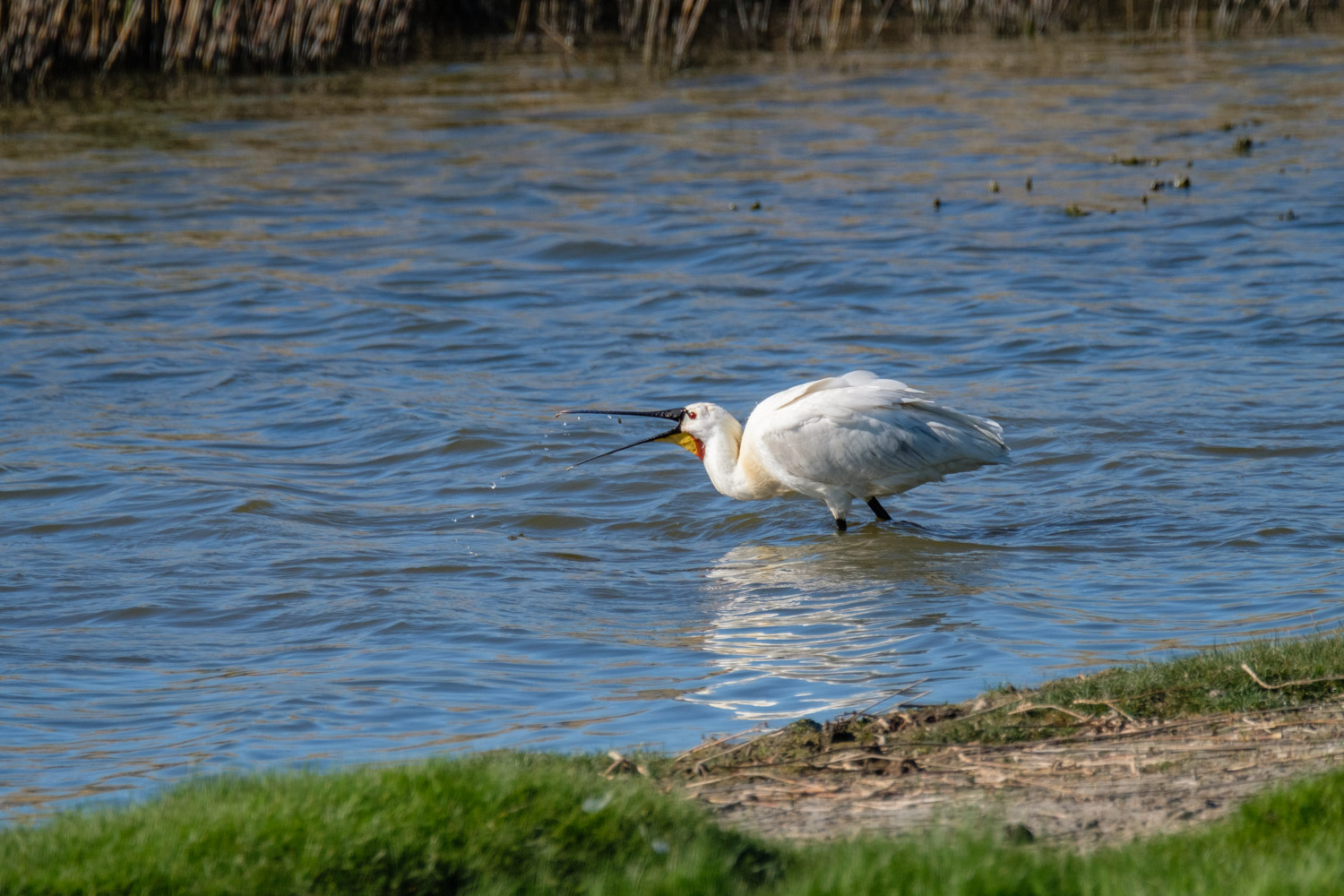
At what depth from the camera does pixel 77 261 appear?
15.0 m

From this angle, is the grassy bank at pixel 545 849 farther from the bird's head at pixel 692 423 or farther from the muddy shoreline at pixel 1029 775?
the bird's head at pixel 692 423

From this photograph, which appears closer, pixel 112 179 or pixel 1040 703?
pixel 1040 703

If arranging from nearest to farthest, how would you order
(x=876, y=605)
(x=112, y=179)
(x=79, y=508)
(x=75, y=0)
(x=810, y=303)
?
(x=876, y=605)
(x=79, y=508)
(x=810, y=303)
(x=112, y=179)
(x=75, y=0)

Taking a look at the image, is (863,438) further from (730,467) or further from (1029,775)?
(1029,775)

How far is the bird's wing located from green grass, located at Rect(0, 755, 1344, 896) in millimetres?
4695

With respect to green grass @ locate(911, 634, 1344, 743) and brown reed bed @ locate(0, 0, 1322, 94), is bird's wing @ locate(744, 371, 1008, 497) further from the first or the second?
brown reed bed @ locate(0, 0, 1322, 94)

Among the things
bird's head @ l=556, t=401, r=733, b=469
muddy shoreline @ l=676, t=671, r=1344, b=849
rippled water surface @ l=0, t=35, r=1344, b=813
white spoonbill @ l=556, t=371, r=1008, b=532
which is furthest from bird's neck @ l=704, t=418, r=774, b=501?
muddy shoreline @ l=676, t=671, r=1344, b=849

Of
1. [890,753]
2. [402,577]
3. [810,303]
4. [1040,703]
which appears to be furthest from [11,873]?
[810,303]

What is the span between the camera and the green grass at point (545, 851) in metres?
3.38

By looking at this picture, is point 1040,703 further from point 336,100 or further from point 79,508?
point 336,100

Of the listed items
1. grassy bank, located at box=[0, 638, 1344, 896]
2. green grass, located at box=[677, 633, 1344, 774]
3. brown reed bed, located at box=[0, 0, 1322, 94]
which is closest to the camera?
grassy bank, located at box=[0, 638, 1344, 896]

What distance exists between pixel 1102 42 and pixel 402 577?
20.7m

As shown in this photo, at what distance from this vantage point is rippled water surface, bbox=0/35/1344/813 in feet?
20.8

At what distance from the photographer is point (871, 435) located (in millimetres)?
8492
